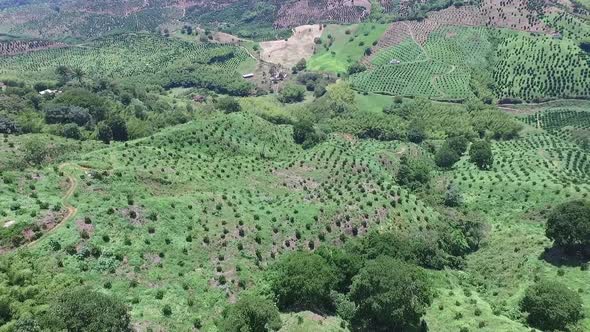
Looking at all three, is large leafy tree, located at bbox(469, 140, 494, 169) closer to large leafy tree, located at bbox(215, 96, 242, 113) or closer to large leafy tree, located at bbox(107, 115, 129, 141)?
large leafy tree, located at bbox(215, 96, 242, 113)

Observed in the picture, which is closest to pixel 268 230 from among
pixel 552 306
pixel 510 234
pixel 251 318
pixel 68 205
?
pixel 251 318

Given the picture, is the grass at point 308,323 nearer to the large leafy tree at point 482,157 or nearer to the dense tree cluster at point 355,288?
the dense tree cluster at point 355,288

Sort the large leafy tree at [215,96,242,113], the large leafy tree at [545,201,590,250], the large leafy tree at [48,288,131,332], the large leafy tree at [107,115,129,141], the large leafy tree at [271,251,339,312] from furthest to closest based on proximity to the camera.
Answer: the large leafy tree at [215,96,242,113], the large leafy tree at [107,115,129,141], the large leafy tree at [545,201,590,250], the large leafy tree at [271,251,339,312], the large leafy tree at [48,288,131,332]

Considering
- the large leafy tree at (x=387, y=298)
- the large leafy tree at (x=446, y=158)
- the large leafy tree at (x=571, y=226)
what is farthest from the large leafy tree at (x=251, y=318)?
the large leafy tree at (x=446, y=158)

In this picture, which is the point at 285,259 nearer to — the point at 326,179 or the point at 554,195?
the point at 326,179

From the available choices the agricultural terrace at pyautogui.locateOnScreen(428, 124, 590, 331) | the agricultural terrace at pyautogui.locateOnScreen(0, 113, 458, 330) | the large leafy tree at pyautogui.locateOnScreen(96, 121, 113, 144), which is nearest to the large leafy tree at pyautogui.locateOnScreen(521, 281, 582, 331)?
the agricultural terrace at pyautogui.locateOnScreen(428, 124, 590, 331)
